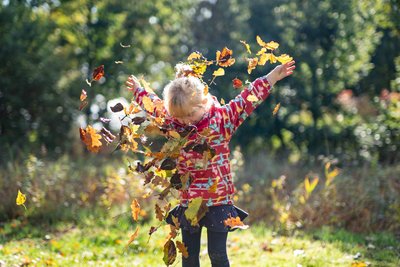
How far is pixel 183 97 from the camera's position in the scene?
3.27 metres

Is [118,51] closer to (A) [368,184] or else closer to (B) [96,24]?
(B) [96,24]

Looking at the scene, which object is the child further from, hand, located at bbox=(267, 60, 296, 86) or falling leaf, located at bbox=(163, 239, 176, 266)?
falling leaf, located at bbox=(163, 239, 176, 266)

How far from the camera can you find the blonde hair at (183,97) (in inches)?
129

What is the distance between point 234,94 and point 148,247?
281 inches

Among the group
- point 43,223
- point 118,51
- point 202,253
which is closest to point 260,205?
point 202,253

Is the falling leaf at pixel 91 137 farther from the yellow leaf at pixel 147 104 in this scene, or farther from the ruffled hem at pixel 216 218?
the ruffled hem at pixel 216 218

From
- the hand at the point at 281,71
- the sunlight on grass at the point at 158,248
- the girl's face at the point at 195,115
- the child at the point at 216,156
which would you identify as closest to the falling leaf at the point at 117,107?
the child at the point at 216,156

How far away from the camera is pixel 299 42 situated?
12922 millimetres

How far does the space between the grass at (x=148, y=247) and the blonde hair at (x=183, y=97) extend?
211 cm

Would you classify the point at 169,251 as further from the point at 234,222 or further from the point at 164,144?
the point at 164,144

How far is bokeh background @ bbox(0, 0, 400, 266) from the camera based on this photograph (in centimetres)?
743

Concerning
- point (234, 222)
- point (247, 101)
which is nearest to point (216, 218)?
point (234, 222)

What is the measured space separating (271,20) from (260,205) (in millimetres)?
6482

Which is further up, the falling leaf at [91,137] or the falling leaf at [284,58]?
the falling leaf at [284,58]
